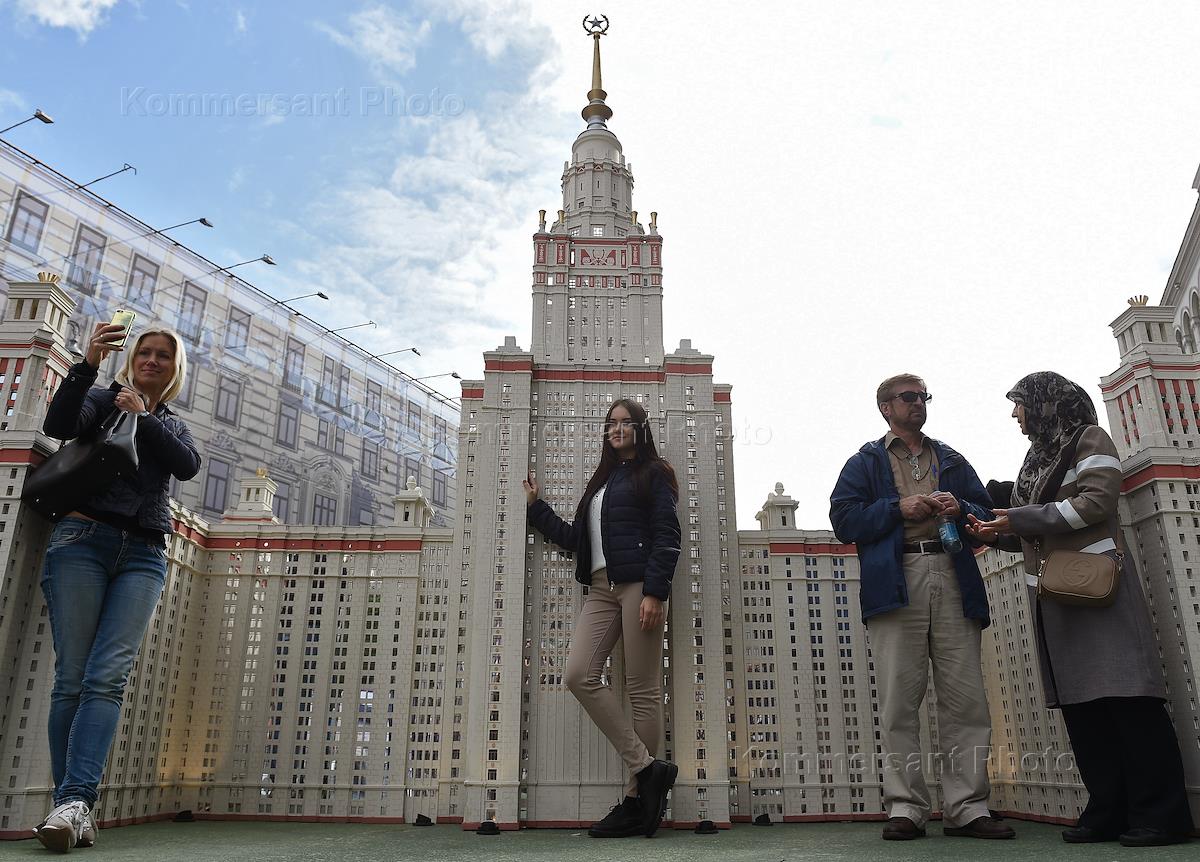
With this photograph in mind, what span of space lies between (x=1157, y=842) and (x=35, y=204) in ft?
49.8

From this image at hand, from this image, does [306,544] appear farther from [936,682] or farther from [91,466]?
[936,682]

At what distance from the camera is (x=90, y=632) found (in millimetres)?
3680

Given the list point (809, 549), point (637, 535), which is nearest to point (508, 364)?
point (637, 535)

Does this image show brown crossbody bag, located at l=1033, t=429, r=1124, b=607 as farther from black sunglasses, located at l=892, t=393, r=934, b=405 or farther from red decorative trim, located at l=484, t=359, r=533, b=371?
red decorative trim, located at l=484, t=359, r=533, b=371

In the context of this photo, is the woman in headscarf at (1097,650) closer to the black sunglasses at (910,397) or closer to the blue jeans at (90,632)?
the black sunglasses at (910,397)

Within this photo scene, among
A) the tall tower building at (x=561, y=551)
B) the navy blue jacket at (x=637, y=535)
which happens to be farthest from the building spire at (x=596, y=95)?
the navy blue jacket at (x=637, y=535)

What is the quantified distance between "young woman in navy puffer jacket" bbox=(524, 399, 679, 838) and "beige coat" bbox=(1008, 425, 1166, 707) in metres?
2.23

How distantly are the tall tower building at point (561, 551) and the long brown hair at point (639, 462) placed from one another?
0.78 m

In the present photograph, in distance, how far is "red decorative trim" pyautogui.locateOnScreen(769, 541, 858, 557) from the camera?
712 centimetres

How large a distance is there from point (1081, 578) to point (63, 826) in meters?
4.82

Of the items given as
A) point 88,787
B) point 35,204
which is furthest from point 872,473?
point 35,204

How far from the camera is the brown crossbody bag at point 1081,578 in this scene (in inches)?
148

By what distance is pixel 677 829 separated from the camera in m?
5.51

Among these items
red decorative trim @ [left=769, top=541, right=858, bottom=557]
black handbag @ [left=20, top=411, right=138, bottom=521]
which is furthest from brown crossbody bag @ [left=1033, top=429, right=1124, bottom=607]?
black handbag @ [left=20, top=411, right=138, bottom=521]
